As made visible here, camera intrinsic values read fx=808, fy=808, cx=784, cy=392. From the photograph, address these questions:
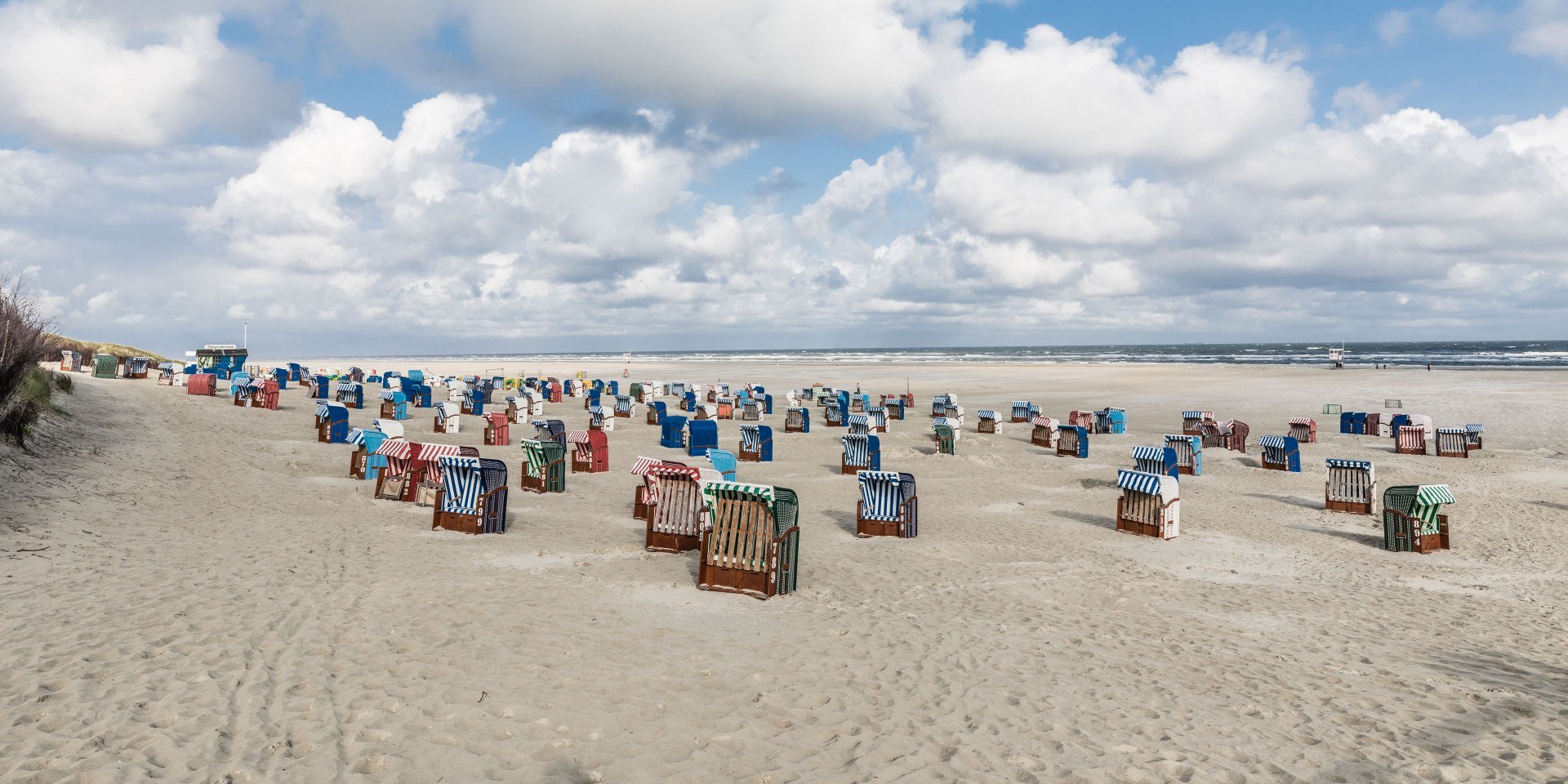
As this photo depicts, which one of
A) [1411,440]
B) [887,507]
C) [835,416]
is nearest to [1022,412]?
[835,416]

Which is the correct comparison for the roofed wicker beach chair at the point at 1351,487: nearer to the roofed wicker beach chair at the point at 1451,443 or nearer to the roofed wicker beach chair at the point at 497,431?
the roofed wicker beach chair at the point at 1451,443

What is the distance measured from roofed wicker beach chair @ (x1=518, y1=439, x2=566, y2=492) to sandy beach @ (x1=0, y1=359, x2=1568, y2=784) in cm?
102

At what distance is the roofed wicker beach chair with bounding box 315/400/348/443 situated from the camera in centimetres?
2283

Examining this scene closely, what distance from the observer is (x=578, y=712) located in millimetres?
6422

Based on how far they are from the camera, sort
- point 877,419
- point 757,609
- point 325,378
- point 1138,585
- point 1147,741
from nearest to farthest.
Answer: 1. point 1147,741
2. point 757,609
3. point 1138,585
4. point 877,419
5. point 325,378

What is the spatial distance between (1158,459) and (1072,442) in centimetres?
465

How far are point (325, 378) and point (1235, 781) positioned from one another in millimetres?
38876

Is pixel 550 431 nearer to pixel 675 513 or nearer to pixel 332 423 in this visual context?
pixel 332 423

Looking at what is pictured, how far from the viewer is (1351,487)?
56.1 feet

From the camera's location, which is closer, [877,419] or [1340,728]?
[1340,728]

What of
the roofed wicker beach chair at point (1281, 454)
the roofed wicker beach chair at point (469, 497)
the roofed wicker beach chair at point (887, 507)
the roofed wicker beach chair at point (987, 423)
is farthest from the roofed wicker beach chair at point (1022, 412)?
the roofed wicker beach chair at point (469, 497)

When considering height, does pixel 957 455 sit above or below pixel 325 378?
below

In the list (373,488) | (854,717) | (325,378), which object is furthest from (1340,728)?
(325,378)

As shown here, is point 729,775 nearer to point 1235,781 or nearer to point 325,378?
point 1235,781
